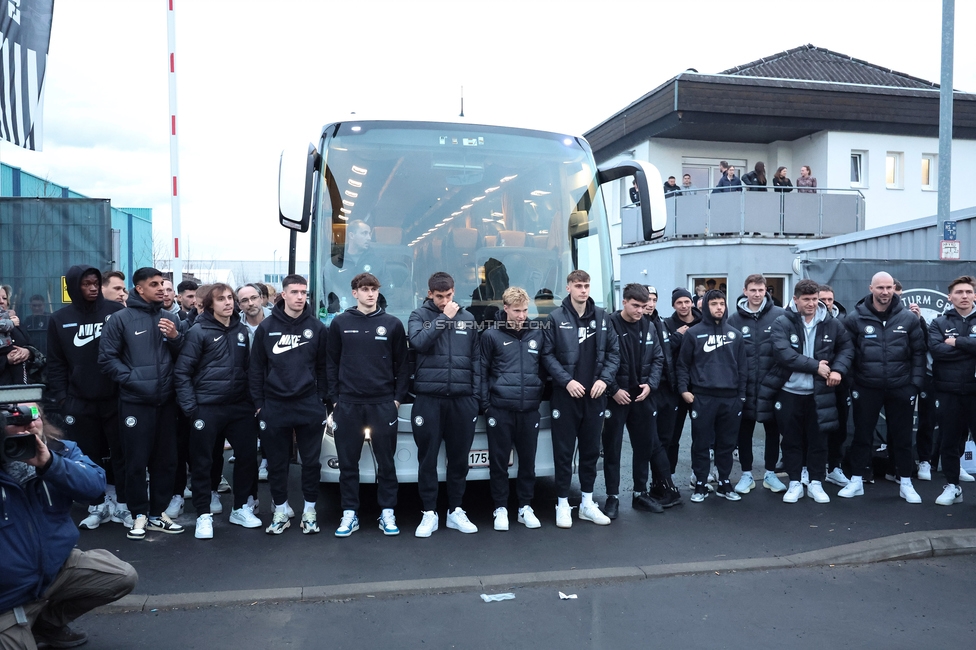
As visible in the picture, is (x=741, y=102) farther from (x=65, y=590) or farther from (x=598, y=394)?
(x=65, y=590)

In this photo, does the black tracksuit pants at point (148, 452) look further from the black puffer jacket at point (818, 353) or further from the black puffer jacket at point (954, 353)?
the black puffer jacket at point (954, 353)

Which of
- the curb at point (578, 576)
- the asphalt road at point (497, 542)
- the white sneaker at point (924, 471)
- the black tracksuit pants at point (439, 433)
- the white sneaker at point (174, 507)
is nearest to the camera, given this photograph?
the curb at point (578, 576)

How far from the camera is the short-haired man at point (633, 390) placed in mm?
6512

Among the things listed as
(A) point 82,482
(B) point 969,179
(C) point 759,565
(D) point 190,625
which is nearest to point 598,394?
(C) point 759,565

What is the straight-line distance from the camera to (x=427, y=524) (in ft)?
20.0

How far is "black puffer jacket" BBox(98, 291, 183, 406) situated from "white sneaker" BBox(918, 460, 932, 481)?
7111mm

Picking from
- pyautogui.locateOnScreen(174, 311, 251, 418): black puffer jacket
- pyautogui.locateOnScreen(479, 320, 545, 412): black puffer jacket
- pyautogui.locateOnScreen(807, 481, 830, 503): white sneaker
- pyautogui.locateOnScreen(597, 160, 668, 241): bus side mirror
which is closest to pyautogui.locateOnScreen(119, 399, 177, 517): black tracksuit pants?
pyautogui.locateOnScreen(174, 311, 251, 418): black puffer jacket

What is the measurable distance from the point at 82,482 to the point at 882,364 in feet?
21.0

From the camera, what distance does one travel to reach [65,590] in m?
3.73

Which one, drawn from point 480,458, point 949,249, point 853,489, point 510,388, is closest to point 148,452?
point 480,458

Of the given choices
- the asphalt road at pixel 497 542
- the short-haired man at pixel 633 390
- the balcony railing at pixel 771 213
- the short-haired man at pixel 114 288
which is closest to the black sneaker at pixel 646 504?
the short-haired man at pixel 633 390

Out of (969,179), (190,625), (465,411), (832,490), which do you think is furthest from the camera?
(969,179)

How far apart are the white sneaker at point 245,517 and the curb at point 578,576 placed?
1.46 meters

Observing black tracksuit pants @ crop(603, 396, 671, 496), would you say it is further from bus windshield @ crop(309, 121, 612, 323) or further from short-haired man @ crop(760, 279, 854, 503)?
short-haired man @ crop(760, 279, 854, 503)
